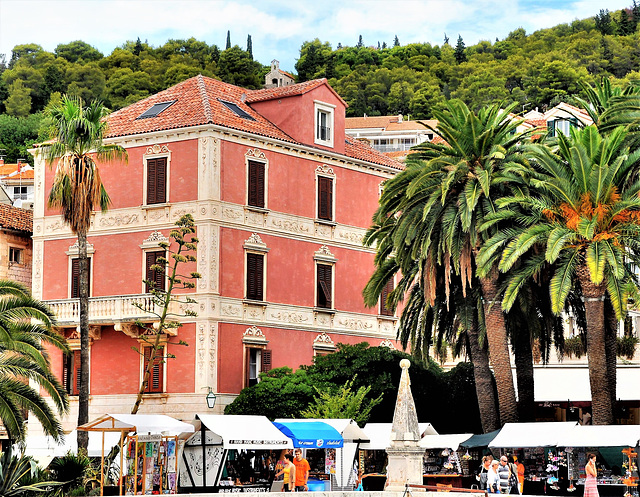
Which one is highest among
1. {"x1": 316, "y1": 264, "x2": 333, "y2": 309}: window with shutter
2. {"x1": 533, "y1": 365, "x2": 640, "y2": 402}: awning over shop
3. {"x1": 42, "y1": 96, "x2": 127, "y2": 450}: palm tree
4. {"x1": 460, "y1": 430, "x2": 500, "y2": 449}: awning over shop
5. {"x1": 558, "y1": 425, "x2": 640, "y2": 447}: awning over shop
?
{"x1": 42, "y1": 96, "x2": 127, "y2": 450}: palm tree

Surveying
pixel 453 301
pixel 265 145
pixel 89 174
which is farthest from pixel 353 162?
pixel 89 174

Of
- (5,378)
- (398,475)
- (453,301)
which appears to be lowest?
(398,475)

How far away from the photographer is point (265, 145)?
44719mm

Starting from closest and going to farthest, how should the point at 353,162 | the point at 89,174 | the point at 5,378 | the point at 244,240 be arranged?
the point at 5,378
the point at 89,174
the point at 244,240
the point at 353,162

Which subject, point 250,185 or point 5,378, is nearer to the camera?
point 5,378

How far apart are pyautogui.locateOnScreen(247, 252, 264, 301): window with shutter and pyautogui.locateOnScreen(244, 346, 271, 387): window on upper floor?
199 centimetres

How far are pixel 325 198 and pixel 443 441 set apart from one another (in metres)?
13.1

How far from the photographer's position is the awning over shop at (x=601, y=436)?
107ft

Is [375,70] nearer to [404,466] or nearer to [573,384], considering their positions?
[573,384]

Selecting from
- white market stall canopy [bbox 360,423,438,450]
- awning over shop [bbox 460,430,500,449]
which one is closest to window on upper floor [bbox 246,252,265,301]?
white market stall canopy [bbox 360,423,438,450]

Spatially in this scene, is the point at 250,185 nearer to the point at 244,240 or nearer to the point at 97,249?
the point at 244,240

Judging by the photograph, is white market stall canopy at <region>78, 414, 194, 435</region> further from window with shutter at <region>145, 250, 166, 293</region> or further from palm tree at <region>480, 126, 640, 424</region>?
palm tree at <region>480, 126, 640, 424</region>

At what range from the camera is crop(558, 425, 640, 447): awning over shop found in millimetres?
32562

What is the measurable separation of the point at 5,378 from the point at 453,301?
56.7 feet
